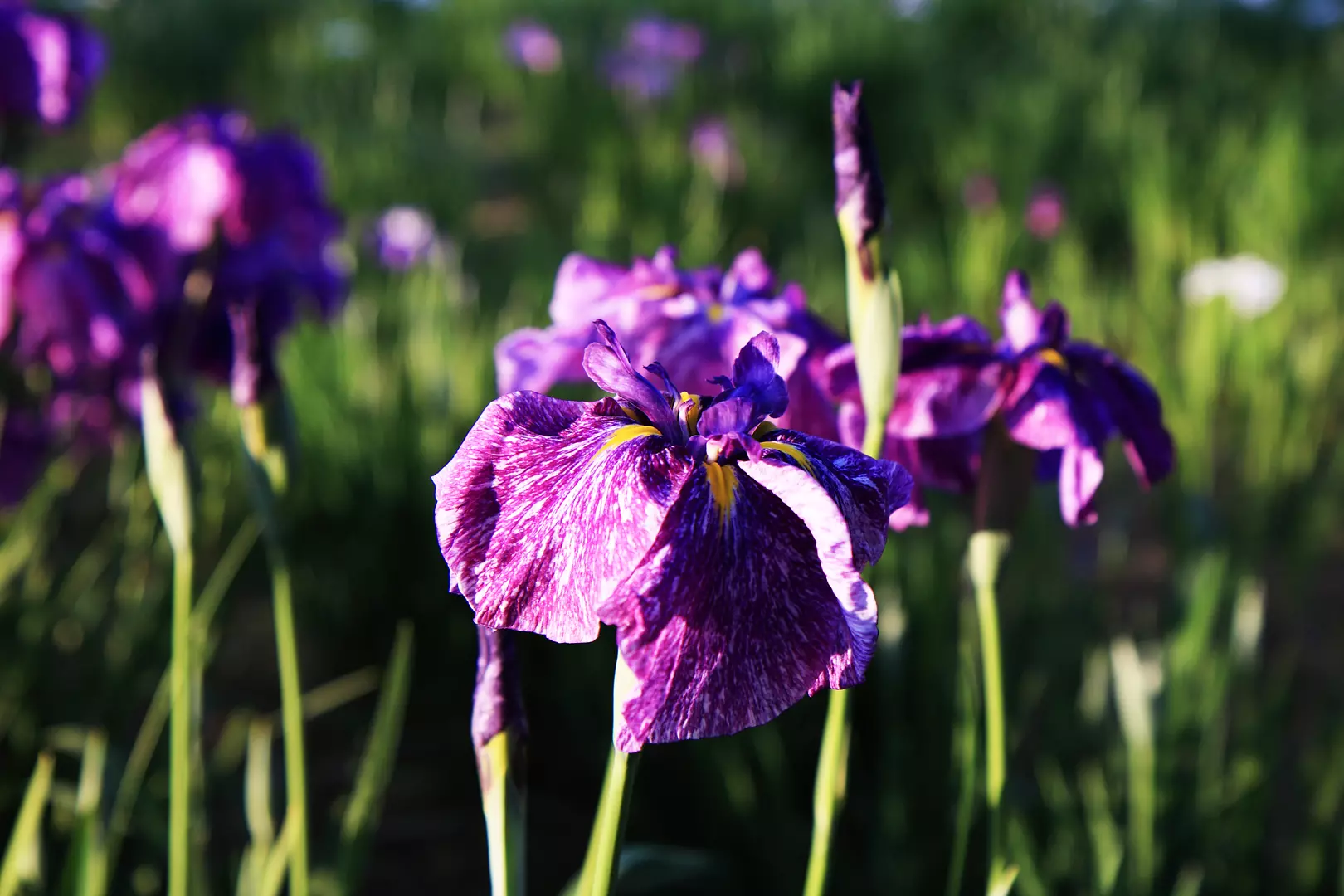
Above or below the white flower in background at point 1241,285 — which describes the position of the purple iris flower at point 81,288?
below

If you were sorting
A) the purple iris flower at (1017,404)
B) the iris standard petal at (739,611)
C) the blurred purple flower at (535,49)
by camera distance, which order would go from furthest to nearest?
the blurred purple flower at (535,49) < the purple iris flower at (1017,404) < the iris standard petal at (739,611)

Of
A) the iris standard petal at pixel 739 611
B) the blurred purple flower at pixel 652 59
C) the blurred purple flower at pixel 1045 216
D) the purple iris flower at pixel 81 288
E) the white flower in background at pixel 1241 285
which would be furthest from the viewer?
the blurred purple flower at pixel 652 59

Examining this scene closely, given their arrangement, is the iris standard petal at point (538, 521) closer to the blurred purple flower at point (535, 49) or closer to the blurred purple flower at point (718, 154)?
the blurred purple flower at point (718, 154)

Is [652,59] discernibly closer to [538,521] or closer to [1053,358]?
[1053,358]

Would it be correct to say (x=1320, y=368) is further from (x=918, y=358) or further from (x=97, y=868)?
(x=97, y=868)

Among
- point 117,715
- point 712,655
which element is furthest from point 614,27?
point 712,655

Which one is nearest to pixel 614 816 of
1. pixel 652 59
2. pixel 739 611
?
pixel 739 611

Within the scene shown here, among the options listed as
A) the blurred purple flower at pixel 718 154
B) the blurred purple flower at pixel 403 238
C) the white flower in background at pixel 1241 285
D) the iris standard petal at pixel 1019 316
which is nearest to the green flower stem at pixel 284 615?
the iris standard petal at pixel 1019 316
